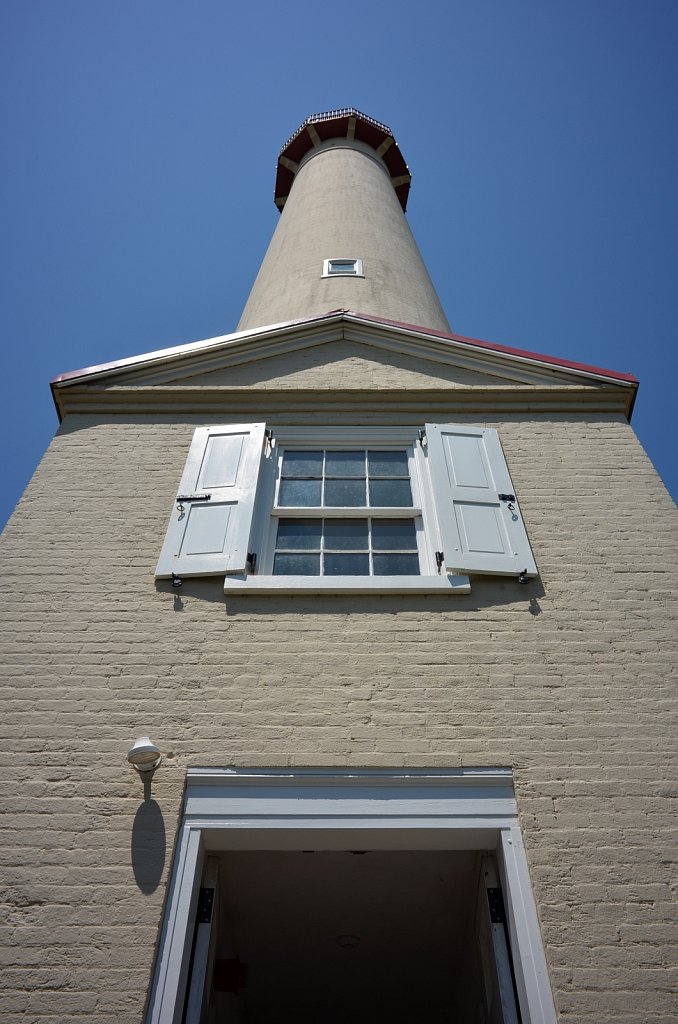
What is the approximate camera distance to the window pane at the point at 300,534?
6430 millimetres


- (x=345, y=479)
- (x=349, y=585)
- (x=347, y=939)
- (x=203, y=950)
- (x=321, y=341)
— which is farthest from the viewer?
(x=321, y=341)

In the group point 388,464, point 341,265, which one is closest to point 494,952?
point 388,464

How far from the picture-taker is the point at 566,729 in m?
4.82

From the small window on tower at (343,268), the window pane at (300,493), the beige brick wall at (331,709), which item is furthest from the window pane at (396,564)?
the small window on tower at (343,268)

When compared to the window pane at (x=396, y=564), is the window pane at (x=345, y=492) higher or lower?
higher

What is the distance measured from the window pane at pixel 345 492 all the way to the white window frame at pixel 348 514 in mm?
212

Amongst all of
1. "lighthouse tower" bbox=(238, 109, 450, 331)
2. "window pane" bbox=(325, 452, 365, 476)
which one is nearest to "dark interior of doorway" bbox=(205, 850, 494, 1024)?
"window pane" bbox=(325, 452, 365, 476)

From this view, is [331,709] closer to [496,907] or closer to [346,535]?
[496,907]

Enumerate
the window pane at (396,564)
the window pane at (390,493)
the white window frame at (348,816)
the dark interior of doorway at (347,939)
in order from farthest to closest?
1. the window pane at (390,493)
2. the window pane at (396,564)
3. the dark interior of doorway at (347,939)
4. the white window frame at (348,816)

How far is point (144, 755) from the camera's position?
4.46 metres

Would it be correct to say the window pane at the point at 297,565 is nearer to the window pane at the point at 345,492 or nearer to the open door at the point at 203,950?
the window pane at the point at 345,492

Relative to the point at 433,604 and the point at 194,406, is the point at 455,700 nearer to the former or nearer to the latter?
the point at 433,604

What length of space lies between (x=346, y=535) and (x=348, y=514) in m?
0.21

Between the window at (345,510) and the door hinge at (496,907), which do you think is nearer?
the door hinge at (496,907)
